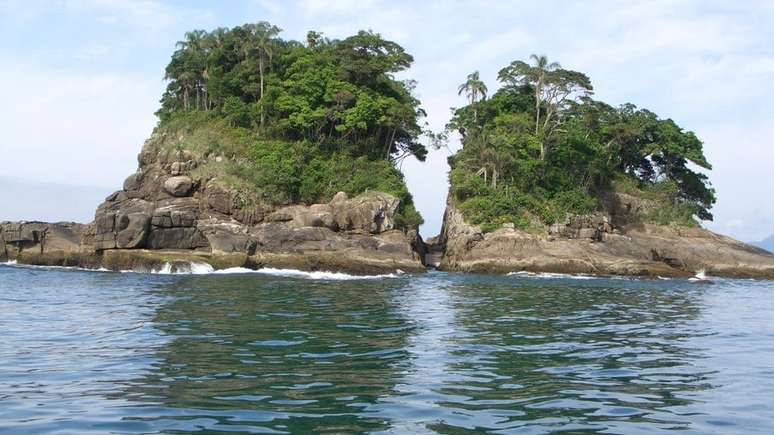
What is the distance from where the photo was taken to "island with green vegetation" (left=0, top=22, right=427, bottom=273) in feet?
150

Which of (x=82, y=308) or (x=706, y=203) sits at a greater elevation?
(x=706, y=203)

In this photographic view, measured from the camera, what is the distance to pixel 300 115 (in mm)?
56531

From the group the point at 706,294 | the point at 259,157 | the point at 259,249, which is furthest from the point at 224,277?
the point at 706,294

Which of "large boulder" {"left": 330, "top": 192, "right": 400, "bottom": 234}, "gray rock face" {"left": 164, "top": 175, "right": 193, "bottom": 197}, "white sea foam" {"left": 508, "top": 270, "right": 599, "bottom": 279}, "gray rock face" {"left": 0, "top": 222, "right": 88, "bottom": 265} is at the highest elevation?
"gray rock face" {"left": 164, "top": 175, "right": 193, "bottom": 197}

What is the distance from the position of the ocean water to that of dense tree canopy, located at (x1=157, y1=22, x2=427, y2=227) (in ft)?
90.2

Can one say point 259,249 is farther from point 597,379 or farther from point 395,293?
point 597,379

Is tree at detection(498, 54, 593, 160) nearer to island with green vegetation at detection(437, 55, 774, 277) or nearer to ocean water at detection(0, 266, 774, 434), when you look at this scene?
island with green vegetation at detection(437, 55, 774, 277)

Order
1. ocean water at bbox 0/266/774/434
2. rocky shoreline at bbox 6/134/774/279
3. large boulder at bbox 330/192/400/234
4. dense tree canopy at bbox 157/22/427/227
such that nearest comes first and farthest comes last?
ocean water at bbox 0/266/774/434, rocky shoreline at bbox 6/134/774/279, large boulder at bbox 330/192/400/234, dense tree canopy at bbox 157/22/427/227

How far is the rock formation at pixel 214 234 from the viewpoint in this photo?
4456 cm

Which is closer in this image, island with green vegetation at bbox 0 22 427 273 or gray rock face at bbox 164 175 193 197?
island with green vegetation at bbox 0 22 427 273

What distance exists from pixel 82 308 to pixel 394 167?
39525 mm

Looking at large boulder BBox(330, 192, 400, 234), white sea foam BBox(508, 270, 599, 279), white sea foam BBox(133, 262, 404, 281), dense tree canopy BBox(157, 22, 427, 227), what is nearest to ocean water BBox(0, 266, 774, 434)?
white sea foam BBox(133, 262, 404, 281)

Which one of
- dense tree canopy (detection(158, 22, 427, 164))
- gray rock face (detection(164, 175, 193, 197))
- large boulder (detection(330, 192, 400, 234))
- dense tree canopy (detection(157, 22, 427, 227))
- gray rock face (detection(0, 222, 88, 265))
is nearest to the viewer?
gray rock face (detection(0, 222, 88, 265))

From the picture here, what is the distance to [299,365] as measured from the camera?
12.6 m
